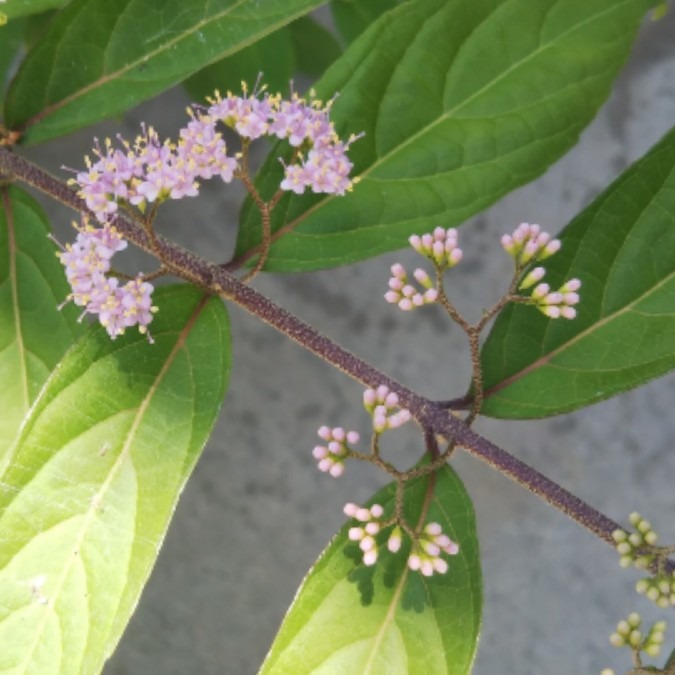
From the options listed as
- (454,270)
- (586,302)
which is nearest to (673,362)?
(586,302)

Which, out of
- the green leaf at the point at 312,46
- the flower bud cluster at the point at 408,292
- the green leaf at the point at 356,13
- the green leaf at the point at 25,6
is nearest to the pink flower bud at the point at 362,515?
the flower bud cluster at the point at 408,292

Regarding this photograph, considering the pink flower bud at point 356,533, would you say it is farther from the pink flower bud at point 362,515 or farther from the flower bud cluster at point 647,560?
the flower bud cluster at point 647,560

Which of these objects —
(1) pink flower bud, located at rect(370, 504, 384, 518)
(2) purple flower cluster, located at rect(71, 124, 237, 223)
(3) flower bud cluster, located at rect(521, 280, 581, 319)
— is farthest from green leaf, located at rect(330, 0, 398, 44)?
(1) pink flower bud, located at rect(370, 504, 384, 518)

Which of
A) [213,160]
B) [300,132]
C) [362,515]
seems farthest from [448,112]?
[362,515]

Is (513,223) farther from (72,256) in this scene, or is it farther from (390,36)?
(72,256)

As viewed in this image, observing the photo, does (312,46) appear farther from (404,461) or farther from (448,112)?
(404,461)

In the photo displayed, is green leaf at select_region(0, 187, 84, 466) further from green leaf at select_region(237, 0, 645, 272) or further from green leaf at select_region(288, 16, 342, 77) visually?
green leaf at select_region(288, 16, 342, 77)
